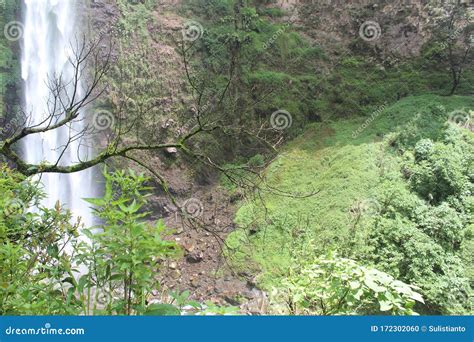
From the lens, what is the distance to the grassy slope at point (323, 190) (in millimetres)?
11820

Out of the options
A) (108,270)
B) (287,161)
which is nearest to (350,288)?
(108,270)

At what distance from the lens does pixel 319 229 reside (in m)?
12.2

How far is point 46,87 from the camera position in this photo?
14.8 metres

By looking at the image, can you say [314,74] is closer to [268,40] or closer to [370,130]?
[268,40]

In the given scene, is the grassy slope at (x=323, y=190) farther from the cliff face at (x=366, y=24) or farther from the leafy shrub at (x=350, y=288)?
the leafy shrub at (x=350, y=288)

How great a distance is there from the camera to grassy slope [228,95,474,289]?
11820mm

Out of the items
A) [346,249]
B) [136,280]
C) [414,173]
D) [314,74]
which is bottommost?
[346,249]

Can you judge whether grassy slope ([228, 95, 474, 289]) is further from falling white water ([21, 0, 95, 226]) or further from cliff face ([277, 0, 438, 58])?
falling white water ([21, 0, 95, 226])

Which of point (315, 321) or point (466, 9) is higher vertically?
point (466, 9)

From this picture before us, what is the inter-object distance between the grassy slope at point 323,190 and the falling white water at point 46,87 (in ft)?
18.9

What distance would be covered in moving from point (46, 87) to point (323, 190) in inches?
407

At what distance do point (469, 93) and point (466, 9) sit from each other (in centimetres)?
347

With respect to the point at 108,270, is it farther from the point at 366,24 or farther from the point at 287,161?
the point at 366,24

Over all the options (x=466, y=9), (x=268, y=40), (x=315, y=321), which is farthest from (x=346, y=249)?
(x=466, y=9)
